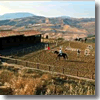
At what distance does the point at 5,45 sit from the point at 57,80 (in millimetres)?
17323

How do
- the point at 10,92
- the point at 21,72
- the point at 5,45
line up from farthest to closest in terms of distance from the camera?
the point at 5,45
the point at 21,72
the point at 10,92

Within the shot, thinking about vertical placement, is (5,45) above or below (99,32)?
below

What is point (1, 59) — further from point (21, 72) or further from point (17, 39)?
point (17, 39)

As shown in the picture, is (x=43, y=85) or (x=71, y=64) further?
(x=71, y=64)

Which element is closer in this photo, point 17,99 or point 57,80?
point 17,99

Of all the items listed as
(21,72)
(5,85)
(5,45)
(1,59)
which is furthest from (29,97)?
(5,45)

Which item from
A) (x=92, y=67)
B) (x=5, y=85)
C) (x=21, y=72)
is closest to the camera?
(x=5, y=85)

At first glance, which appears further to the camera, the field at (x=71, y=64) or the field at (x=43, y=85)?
the field at (x=71, y=64)

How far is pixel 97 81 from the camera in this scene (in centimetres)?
1020

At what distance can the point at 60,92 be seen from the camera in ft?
37.3

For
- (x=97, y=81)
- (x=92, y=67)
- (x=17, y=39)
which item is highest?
(x=17, y=39)

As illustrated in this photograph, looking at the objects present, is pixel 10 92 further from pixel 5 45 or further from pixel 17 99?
pixel 5 45

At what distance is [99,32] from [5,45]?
21.3 m

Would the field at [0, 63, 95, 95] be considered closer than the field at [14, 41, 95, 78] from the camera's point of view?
Yes
